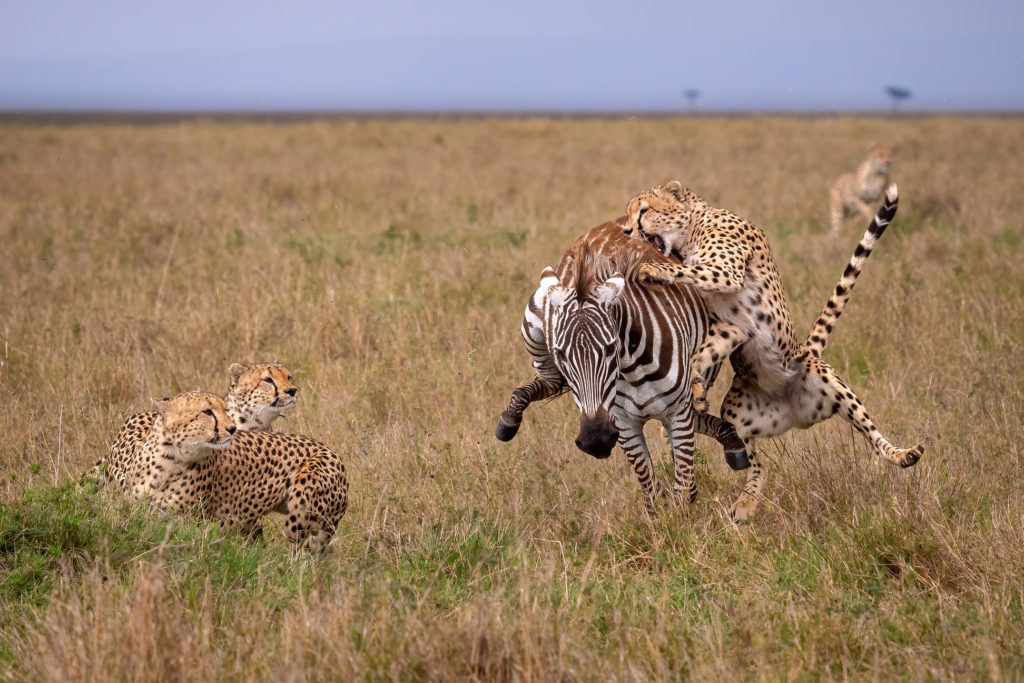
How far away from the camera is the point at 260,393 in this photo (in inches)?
215

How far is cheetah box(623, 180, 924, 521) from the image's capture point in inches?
184

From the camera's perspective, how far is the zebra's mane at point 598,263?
161 inches

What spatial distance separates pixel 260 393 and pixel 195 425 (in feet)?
3.29

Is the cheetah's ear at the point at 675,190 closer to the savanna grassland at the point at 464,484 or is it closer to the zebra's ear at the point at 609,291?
the savanna grassland at the point at 464,484

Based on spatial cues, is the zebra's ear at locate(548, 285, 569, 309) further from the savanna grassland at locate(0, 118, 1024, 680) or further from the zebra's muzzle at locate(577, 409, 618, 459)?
the savanna grassland at locate(0, 118, 1024, 680)

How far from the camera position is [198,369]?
23.3ft

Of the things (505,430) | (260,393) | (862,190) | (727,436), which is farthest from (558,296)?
(862,190)

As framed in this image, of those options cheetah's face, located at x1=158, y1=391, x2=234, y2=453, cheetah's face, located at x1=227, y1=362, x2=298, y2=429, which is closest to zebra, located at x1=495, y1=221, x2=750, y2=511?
cheetah's face, located at x1=158, y1=391, x2=234, y2=453

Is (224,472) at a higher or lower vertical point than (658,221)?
lower

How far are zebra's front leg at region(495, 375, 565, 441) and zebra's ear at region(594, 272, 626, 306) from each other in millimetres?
711

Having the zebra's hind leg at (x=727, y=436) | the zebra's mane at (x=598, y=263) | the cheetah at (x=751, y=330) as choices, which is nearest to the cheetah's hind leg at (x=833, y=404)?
the cheetah at (x=751, y=330)

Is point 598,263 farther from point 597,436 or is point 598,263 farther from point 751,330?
point 751,330

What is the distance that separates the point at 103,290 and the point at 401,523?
530 cm

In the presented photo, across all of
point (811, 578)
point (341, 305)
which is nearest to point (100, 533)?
point (811, 578)
